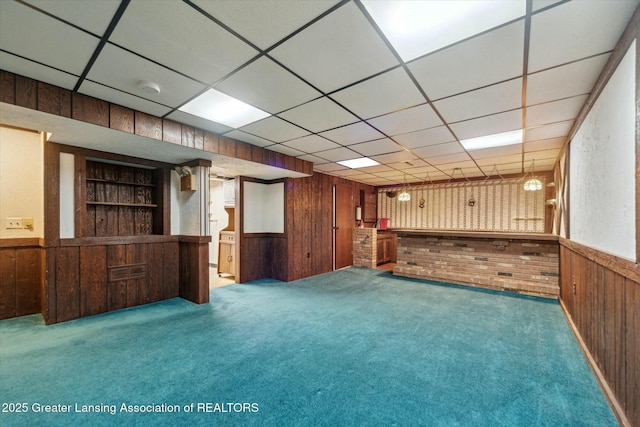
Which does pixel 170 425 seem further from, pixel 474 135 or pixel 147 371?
pixel 474 135

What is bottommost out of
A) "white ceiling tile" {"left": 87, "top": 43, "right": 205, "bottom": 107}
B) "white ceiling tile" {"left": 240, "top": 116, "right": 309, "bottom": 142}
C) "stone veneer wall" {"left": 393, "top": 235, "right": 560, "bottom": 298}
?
"stone veneer wall" {"left": 393, "top": 235, "right": 560, "bottom": 298}

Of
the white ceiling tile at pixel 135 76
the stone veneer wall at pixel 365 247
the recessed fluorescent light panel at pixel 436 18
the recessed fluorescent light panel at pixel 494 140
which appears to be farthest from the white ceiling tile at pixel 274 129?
the stone veneer wall at pixel 365 247

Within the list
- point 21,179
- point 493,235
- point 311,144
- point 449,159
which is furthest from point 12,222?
point 493,235

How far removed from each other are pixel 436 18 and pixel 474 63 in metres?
0.67

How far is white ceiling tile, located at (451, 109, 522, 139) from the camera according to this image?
310 centimetres

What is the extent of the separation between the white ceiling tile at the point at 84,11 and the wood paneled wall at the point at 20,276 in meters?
3.17

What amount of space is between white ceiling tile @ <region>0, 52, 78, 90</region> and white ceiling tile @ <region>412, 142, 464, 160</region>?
14.7 ft

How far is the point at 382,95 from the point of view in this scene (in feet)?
8.50

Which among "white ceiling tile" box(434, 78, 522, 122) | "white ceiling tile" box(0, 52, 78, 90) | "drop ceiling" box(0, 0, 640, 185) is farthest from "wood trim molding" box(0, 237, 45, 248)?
"white ceiling tile" box(434, 78, 522, 122)

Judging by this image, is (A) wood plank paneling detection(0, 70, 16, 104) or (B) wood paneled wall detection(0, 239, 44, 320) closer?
(A) wood plank paneling detection(0, 70, 16, 104)

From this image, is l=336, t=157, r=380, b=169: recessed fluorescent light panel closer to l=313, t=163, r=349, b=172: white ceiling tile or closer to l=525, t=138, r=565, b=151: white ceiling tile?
l=313, t=163, r=349, b=172: white ceiling tile

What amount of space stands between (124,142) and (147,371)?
8.62ft

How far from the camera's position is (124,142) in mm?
3236

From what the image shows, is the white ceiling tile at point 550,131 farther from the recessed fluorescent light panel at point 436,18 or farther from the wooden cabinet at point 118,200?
the wooden cabinet at point 118,200
